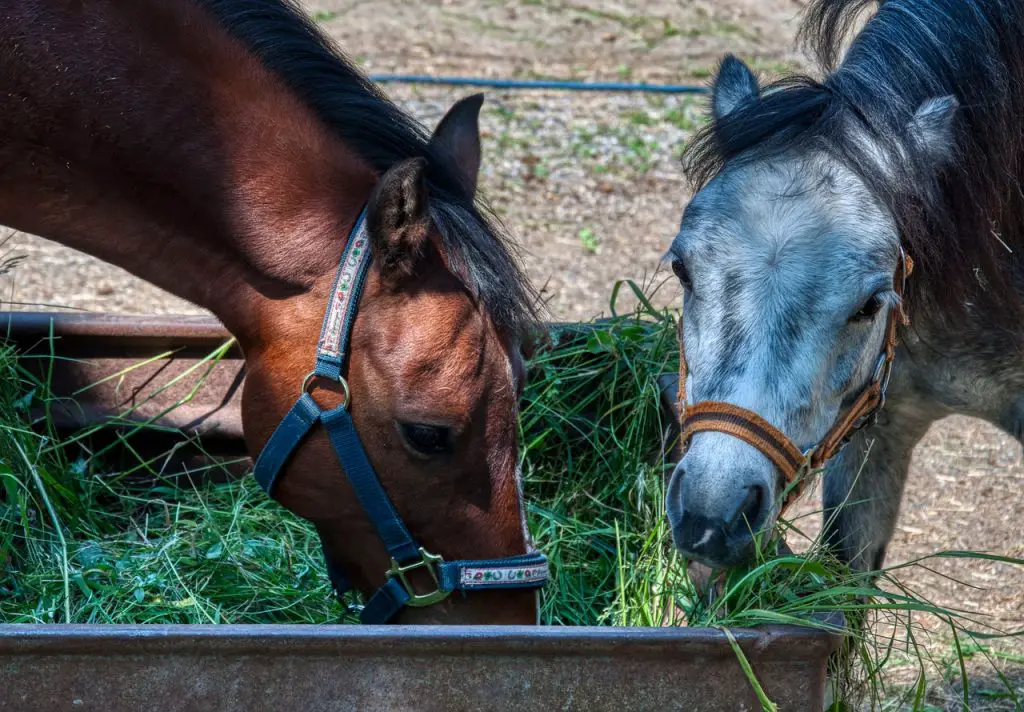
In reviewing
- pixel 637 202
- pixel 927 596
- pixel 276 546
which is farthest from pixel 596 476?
pixel 637 202

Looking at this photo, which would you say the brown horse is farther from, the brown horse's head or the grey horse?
the grey horse

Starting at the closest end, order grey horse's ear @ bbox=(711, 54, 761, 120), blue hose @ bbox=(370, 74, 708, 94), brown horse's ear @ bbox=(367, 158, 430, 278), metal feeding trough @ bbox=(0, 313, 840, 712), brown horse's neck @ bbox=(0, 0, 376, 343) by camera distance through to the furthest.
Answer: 1. metal feeding trough @ bbox=(0, 313, 840, 712)
2. brown horse's ear @ bbox=(367, 158, 430, 278)
3. brown horse's neck @ bbox=(0, 0, 376, 343)
4. grey horse's ear @ bbox=(711, 54, 761, 120)
5. blue hose @ bbox=(370, 74, 708, 94)

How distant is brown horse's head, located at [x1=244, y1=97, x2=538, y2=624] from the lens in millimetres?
2164

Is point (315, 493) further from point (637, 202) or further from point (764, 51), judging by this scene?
point (764, 51)

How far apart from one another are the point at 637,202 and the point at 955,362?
3.83 m

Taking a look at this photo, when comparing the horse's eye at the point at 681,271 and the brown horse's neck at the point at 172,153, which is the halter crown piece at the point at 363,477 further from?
the horse's eye at the point at 681,271

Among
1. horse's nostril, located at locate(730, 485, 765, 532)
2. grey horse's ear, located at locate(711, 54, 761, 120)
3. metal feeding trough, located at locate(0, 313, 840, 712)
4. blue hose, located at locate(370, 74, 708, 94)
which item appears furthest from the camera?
blue hose, located at locate(370, 74, 708, 94)

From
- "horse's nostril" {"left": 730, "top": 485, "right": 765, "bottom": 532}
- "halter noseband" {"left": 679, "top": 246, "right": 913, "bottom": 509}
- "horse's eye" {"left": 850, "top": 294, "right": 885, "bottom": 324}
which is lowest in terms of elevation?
"horse's nostril" {"left": 730, "top": 485, "right": 765, "bottom": 532}

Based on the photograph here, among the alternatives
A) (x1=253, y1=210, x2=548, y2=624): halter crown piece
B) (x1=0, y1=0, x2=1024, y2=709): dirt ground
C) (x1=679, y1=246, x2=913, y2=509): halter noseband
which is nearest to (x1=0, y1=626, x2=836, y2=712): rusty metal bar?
(x1=679, y1=246, x2=913, y2=509): halter noseband

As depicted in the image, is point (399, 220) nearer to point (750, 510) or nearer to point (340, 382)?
point (340, 382)

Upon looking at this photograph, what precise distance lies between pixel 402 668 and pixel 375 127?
1.18 meters

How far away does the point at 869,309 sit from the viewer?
6.97ft

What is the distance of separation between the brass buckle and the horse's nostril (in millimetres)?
657

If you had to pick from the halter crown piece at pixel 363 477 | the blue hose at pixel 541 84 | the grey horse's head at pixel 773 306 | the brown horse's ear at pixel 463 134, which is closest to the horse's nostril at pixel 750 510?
the grey horse's head at pixel 773 306
